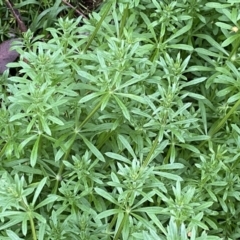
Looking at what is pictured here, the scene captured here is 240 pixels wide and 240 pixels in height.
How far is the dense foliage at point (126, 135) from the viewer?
1.99m

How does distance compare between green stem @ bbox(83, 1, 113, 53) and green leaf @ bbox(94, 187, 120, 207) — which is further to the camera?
green stem @ bbox(83, 1, 113, 53)

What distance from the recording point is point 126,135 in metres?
2.28

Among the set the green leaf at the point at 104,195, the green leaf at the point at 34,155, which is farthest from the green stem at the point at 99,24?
the green leaf at the point at 104,195

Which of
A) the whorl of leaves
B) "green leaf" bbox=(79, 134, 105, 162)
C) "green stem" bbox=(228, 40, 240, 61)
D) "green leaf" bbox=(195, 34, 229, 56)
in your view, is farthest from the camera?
the whorl of leaves

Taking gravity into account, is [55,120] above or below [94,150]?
above

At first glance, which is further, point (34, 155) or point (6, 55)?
point (6, 55)

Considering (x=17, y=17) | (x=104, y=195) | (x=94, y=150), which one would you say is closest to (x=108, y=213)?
(x=104, y=195)

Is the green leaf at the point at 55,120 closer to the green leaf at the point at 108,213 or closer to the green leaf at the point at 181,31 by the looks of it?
the green leaf at the point at 108,213

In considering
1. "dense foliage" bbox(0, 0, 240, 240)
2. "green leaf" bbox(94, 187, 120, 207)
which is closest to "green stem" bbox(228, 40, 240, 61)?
"dense foliage" bbox(0, 0, 240, 240)

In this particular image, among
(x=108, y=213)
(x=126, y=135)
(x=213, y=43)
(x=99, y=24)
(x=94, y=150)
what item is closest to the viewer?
(x=108, y=213)

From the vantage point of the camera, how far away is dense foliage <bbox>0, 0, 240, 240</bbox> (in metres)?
1.99

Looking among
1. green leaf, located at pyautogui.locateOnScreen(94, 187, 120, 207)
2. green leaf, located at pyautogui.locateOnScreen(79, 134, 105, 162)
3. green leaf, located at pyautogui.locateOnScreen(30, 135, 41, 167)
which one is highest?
green leaf, located at pyautogui.locateOnScreen(30, 135, 41, 167)

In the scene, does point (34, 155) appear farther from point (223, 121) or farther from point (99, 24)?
point (223, 121)

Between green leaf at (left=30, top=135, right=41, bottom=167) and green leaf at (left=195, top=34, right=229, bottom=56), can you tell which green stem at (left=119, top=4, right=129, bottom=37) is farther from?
green leaf at (left=30, top=135, right=41, bottom=167)
